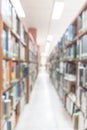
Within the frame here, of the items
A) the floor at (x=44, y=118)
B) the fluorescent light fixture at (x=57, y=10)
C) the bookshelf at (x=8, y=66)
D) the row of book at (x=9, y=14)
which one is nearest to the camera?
the bookshelf at (x=8, y=66)

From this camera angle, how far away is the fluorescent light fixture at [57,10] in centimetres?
585

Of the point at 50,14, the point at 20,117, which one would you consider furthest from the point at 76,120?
the point at 50,14

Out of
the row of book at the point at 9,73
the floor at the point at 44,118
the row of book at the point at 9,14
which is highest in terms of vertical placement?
the row of book at the point at 9,14

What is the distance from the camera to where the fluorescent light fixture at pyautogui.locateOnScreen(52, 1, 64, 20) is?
5.85m

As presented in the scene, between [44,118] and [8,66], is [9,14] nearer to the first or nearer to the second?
[8,66]

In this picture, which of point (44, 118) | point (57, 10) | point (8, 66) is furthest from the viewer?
point (57, 10)

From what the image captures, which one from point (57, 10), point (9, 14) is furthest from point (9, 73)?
point (57, 10)

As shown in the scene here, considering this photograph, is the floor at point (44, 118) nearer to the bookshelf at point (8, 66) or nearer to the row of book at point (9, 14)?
the bookshelf at point (8, 66)

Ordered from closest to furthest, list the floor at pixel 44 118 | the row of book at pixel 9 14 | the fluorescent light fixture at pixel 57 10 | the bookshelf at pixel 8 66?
the bookshelf at pixel 8 66 → the row of book at pixel 9 14 → the floor at pixel 44 118 → the fluorescent light fixture at pixel 57 10

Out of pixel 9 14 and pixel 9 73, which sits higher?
pixel 9 14

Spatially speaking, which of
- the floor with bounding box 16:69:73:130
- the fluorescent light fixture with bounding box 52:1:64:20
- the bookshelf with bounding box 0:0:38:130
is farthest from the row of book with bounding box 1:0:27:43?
the fluorescent light fixture with bounding box 52:1:64:20

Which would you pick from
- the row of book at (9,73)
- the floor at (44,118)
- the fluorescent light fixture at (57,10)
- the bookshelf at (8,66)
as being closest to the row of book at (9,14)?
the bookshelf at (8,66)

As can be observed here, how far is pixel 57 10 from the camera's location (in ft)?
21.3

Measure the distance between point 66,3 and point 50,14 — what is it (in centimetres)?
146
